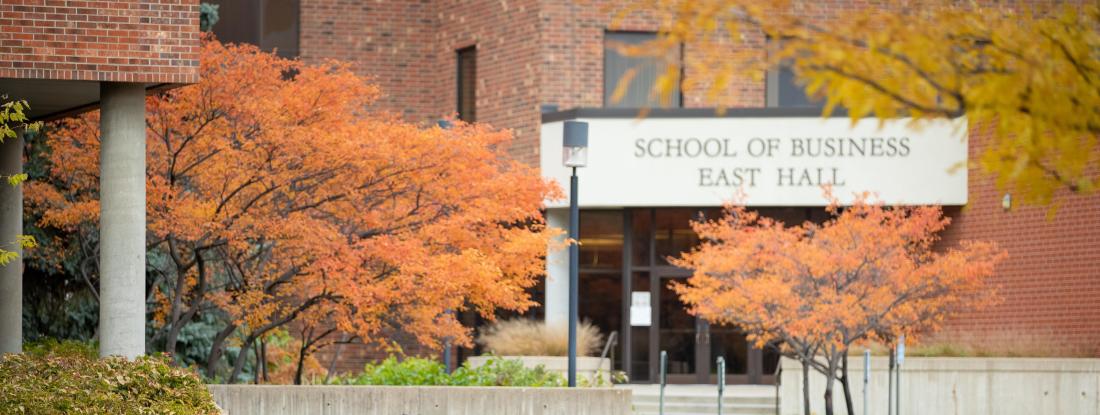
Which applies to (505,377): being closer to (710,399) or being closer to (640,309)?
(710,399)

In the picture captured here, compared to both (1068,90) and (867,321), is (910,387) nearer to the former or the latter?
(867,321)

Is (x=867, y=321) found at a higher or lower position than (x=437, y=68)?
lower

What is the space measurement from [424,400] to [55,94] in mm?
5530

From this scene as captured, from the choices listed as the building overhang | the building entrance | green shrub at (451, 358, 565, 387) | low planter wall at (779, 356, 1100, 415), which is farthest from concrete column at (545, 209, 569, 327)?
the building overhang

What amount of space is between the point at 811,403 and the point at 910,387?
1.75 m

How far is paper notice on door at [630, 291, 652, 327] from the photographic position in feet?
104

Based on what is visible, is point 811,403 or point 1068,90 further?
point 811,403

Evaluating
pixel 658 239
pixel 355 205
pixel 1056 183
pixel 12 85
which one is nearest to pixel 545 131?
pixel 658 239

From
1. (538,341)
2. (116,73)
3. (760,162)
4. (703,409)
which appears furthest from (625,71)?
(116,73)

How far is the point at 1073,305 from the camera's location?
Result: 2981 cm

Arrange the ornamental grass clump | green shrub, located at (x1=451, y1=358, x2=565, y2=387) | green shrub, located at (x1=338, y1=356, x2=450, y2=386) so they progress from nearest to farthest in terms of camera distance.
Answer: green shrub, located at (x1=451, y1=358, x2=565, y2=387), green shrub, located at (x1=338, y1=356, x2=450, y2=386), the ornamental grass clump

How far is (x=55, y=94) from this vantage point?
17406mm

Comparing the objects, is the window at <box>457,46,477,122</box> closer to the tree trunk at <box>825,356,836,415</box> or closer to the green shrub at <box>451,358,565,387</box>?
the tree trunk at <box>825,356,836,415</box>

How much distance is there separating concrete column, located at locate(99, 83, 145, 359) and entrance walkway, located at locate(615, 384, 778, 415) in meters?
12.9
